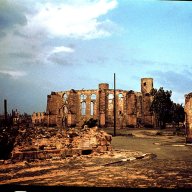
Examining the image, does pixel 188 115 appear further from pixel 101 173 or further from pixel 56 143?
pixel 101 173

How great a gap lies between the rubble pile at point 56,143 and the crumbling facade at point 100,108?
29.7 meters

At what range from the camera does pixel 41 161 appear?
13.4m

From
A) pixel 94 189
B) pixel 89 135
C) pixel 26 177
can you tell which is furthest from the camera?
pixel 89 135

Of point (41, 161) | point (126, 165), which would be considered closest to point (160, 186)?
point (126, 165)

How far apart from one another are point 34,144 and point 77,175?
5.11 metres

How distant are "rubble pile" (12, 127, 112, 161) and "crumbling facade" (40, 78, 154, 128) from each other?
29.7 meters

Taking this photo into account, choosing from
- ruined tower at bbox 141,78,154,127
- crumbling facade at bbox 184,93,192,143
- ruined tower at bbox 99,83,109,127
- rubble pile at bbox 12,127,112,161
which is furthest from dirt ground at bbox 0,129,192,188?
ruined tower at bbox 141,78,154,127

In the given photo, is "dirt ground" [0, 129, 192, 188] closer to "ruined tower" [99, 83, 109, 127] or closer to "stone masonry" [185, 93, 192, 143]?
"stone masonry" [185, 93, 192, 143]

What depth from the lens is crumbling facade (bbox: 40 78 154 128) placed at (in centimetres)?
4766

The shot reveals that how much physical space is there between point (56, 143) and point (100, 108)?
32233 mm

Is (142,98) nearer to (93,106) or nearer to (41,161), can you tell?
(93,106)

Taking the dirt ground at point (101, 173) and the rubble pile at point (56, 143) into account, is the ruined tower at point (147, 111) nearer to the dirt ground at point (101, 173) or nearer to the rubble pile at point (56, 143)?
the rubble pile at point (56, 143)

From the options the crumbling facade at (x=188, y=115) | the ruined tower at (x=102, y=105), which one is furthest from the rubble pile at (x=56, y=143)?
the ruined tower at (x=102, y=105)

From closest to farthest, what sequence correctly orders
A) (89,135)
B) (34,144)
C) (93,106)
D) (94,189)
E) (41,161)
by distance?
(94,189) < (41,161) < (34,144) < (89,135) < (93,106)
